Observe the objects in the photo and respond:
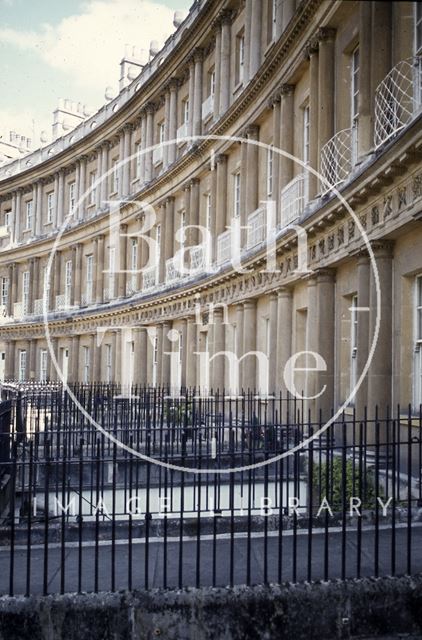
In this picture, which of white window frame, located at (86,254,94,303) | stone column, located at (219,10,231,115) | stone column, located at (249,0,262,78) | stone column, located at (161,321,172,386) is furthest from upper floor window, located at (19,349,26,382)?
stone column, located at (249,0,262,78)

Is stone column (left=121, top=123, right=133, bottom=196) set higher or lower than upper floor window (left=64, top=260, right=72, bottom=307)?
higher

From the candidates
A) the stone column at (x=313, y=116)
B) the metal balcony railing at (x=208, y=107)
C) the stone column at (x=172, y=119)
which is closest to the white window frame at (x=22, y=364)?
the stone column at (x=172, y=119)

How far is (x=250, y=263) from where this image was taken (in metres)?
19.2

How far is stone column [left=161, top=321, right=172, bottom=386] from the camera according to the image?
2790 cm

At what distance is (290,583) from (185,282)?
20.1 m

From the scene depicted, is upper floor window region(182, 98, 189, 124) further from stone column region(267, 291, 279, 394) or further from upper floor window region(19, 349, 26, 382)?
upper floor window region(19, 349, 26, 382)

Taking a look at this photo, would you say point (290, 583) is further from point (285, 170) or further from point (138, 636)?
point (285, 170)

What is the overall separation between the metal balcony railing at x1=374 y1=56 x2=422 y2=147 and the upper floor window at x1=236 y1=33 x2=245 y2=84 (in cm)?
1085

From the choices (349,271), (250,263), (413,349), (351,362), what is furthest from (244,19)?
(413,349)

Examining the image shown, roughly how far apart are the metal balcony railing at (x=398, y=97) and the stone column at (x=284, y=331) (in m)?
5.65

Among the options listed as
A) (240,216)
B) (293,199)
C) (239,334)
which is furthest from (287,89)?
(239,334)

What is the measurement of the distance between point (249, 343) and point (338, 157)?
7.22 metres

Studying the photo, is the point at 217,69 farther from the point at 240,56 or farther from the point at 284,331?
the point at 284,331

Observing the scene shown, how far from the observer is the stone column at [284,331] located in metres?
17.4
